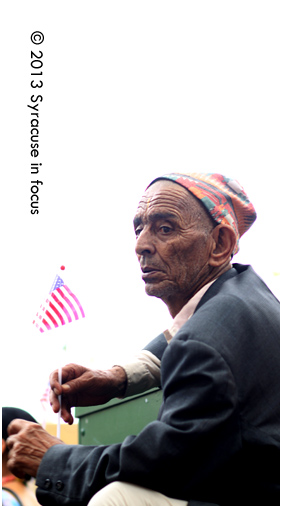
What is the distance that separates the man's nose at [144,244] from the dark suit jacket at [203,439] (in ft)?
2.30

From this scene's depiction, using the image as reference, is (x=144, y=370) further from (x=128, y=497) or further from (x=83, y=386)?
(x=128, y=497)

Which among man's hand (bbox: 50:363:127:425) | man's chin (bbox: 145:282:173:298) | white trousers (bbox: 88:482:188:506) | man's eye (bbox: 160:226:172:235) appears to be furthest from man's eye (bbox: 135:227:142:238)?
white trousers (bbox: 88:482:188:506)

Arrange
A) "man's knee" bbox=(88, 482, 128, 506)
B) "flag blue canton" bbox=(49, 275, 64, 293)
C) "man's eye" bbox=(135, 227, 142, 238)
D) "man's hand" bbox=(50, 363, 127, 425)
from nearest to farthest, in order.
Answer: "man's knee" bbox=(88, 482, 128, 506) → "man's hand" bbox=(50, 363, 127, 425) → "man's eye" bbox=(135, 227, 142, 238) → "flag blue canton" bbox=(49, 275, 64, 293)

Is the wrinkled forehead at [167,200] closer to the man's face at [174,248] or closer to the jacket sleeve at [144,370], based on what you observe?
the man's face at [174,248]

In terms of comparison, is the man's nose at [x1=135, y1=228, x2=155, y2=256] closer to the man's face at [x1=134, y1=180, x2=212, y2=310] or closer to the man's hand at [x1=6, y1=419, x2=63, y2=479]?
the man's face at [x1=134, y1=180, x2=212, y2=310]

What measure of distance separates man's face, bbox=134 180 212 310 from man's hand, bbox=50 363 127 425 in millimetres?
567

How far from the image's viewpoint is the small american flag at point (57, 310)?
3420 mm

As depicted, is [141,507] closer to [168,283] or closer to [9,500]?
[9,500]

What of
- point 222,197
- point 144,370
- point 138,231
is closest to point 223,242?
point 222,197

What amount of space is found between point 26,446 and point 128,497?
1.72 feet

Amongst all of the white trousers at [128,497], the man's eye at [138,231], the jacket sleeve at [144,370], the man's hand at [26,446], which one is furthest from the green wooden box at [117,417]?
the white trousers at [128,497]

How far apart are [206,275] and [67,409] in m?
0.99

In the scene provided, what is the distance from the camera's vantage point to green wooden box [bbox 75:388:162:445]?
12.3 feet

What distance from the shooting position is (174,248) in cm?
313
